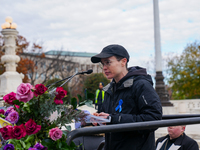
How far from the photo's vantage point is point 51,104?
5.87 ft

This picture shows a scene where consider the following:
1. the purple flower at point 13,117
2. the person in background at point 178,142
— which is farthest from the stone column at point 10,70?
the purple flower at point 13,117

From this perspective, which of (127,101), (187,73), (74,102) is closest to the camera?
(74,102)

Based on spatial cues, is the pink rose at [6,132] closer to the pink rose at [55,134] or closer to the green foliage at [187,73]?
the pink rose at [55,134]

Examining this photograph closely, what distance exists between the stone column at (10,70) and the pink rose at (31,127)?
9038 mm

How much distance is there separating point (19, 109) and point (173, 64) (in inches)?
1370

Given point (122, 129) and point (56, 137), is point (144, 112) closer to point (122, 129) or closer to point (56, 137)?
point (122, 129)

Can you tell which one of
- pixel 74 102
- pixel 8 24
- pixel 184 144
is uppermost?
pixel 8 24

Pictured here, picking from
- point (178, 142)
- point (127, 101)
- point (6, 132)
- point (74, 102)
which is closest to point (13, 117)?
point (6, 132)

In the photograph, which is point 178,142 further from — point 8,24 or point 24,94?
point 8,24

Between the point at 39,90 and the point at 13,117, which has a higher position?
the point at 39,90

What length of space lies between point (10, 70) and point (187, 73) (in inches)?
988

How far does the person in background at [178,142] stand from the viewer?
3.18 m

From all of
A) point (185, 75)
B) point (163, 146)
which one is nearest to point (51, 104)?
point (163, 146)

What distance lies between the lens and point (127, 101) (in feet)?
7.88
